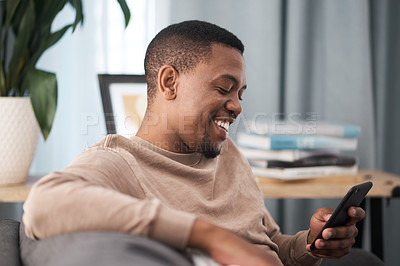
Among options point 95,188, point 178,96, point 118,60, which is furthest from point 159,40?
point 118,60

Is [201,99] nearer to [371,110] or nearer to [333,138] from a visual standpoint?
[333,138]

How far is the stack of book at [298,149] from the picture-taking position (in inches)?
63.0

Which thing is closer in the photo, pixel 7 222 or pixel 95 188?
pixel 95 188

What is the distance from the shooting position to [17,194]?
4.55ft

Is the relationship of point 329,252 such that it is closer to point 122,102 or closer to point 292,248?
point 292,248

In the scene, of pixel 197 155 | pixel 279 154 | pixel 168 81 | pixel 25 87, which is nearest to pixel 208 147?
pixel 197 155

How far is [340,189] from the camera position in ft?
5.01

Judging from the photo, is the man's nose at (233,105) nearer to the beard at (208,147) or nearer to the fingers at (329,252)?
the beard at (208,147)

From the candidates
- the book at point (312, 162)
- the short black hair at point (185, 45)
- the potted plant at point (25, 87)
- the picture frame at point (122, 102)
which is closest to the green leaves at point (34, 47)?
the potted plant at point (25, 87)

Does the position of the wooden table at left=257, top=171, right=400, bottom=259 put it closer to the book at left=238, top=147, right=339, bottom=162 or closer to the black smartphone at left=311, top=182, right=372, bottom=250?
the book at left=238, top=147, right=339, bottom=162

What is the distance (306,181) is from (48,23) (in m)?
1.07

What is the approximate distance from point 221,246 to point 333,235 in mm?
485

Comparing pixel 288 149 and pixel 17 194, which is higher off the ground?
pixel 288 149

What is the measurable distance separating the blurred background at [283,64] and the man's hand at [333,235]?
0.83m
